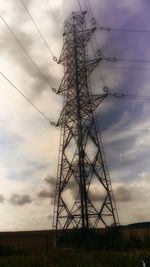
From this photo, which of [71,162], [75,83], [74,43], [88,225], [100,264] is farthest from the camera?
[74,43]

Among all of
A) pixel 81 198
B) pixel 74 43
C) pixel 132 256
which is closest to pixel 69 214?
pixel 81 198

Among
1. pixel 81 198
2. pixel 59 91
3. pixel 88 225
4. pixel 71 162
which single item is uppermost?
pixel 59 91

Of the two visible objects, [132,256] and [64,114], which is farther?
[64,114]

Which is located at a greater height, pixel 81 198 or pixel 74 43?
pixel 74 43

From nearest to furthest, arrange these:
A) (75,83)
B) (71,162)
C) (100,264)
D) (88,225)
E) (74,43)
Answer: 1. (100,264)
2. (88,225)
3. (71,162)
4. (75,83)
5. (74,43)

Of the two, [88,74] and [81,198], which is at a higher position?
[88,74]

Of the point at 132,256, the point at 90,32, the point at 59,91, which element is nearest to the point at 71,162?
the point at 59,91

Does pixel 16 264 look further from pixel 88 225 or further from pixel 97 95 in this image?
pixel 97 95

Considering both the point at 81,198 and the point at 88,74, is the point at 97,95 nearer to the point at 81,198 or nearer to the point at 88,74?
the point at 88,74

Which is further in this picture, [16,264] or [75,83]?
[75,83]
